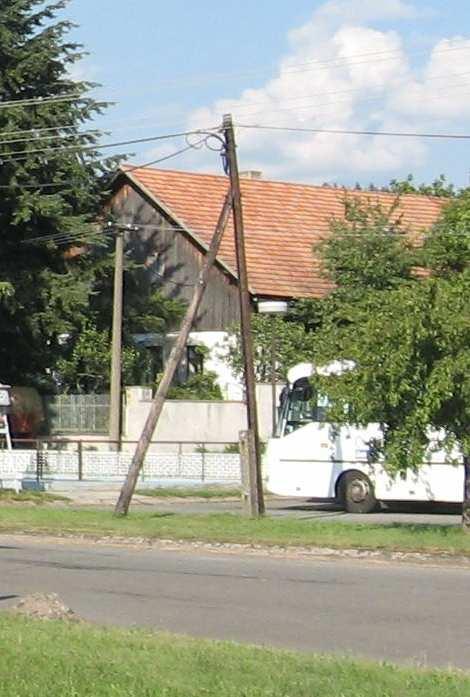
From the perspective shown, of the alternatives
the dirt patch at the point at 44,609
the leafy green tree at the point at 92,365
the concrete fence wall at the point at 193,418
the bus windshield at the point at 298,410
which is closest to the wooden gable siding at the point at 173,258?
the leafy green tree at the point at 92,365

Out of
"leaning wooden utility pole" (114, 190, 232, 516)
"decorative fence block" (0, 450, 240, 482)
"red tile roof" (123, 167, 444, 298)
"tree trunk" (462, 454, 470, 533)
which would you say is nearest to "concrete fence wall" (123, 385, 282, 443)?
"decorative fence block" (0, 450, 240, 482)

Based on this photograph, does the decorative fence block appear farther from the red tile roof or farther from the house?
the red tile roof

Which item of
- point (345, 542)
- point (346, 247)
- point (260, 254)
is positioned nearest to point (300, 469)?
point (345, 542)

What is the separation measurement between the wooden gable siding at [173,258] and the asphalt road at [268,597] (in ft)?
90.0

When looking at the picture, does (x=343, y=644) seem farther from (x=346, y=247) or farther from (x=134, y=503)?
(x=346, y=247)

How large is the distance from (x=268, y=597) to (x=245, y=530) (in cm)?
801

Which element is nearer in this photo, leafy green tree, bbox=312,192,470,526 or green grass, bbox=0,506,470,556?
leafy green tree, bbox=312,192,470,526

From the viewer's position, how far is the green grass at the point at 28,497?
32.7 m

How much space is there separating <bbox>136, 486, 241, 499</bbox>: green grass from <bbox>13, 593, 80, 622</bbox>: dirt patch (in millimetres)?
23356

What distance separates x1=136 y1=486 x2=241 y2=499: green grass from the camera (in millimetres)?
36531

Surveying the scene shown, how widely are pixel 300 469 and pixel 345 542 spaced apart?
8607 millimetres

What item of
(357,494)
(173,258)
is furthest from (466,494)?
(173,258)

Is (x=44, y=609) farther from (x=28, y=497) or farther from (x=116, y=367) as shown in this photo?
(x=116, y=367)

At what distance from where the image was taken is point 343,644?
40.2 ft
